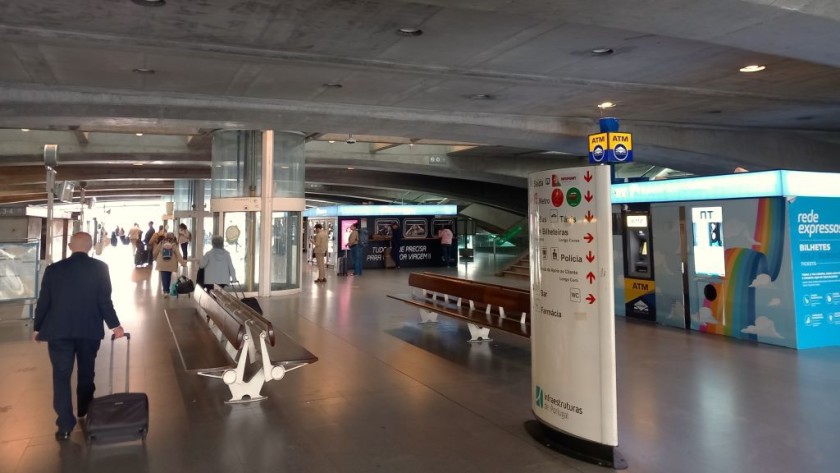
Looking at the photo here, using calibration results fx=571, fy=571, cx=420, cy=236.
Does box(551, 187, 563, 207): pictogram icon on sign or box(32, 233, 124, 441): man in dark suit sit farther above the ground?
box(551, 187, 563, 207): pictogram icon on sign

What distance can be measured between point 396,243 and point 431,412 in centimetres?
1924

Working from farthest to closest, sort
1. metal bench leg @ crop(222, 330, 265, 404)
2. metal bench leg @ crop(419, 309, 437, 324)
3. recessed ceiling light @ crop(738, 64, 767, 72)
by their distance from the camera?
1. metal bench leg @ crop(419, 309, 437, 324)
2. recessed ceiling light @ crop(738, 64, 767, 72)
3. metal bench leg @ crop(222, 330, 265, 404)

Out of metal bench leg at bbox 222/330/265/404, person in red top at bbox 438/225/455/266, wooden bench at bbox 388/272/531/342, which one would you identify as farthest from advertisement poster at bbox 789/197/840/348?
person in red top at bbox 438/225/455/266

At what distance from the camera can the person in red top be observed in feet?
80.3

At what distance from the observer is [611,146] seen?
11844 millimetres

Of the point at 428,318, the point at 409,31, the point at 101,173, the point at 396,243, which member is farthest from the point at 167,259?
the point at 101,173

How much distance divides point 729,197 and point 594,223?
232 inches

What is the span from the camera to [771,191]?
8203 mm

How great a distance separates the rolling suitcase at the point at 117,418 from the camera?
436 cm

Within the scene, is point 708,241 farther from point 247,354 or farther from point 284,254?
point 284,254

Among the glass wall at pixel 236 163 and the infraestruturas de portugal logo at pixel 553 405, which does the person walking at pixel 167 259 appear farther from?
the infraestruturas de portugal logo at pixel 553 405

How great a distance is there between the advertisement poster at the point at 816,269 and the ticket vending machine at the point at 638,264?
7.87 feet

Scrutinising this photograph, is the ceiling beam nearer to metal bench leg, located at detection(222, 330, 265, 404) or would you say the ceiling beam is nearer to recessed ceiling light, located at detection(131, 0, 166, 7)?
recessed ceiling light, located at detection(131, 0, 166, 7)

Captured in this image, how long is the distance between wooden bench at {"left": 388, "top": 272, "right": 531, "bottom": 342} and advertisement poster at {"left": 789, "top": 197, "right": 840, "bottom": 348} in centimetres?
398
